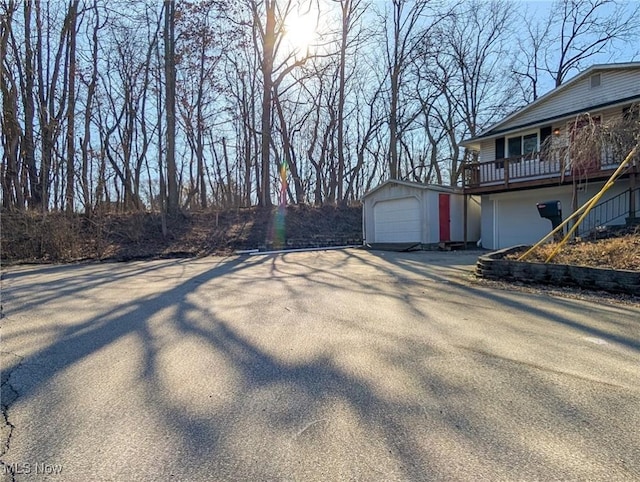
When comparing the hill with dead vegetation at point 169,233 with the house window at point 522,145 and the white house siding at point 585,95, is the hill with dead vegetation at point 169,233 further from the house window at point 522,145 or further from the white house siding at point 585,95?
the white house siding at point 585,95

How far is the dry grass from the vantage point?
576cm

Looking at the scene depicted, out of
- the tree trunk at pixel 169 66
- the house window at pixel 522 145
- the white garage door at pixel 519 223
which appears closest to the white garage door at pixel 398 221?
the white garage door at pixel 519 223

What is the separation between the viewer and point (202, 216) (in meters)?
18.1

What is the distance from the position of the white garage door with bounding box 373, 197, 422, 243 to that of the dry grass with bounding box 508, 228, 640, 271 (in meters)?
6.99

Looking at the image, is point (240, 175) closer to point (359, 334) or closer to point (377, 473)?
point (359, 334)

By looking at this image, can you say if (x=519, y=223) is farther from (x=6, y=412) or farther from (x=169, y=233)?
(x=6, y=412)

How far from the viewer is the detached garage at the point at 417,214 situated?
13945 millimetres

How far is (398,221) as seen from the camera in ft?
49.3

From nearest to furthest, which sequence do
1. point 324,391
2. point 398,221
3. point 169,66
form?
point 324,391 → point 398,221 → point 169,66

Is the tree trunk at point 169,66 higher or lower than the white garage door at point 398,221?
higher

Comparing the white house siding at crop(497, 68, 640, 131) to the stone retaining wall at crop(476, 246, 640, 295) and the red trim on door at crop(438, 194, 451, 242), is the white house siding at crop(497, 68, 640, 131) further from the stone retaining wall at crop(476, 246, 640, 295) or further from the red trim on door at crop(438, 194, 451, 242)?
the stone retaining wall at crop(476, 246, 640, 295)

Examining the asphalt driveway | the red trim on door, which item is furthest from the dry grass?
the red trim on door

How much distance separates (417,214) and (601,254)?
809cm

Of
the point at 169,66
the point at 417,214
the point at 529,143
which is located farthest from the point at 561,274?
the point at 169,66
